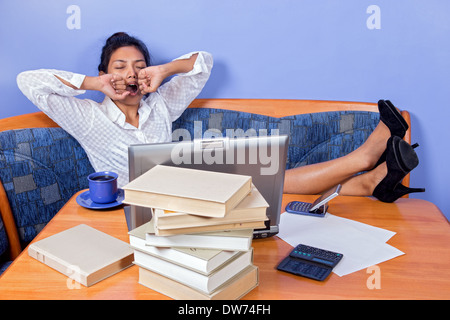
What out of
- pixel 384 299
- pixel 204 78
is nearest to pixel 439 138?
pixel 204 78

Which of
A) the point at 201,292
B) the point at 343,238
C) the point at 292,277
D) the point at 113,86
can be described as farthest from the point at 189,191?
the point at 113,86

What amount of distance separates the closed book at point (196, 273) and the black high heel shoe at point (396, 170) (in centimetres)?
66

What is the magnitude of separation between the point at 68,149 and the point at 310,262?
1.34 meters

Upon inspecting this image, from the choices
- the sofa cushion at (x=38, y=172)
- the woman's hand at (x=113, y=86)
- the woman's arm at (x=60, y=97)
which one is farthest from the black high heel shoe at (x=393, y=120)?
the sofa cushion at (x=38, y=172)

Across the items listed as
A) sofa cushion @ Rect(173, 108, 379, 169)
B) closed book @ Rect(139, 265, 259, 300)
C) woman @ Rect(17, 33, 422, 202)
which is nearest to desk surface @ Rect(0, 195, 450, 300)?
closed book @ Rect(139, 265, 259, 300)

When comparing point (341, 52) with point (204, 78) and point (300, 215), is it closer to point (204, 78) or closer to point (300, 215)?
point (204, 78)

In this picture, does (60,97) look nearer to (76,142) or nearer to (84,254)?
(76,142)

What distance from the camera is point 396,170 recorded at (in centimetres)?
139

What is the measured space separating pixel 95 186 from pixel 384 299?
0.82 metres

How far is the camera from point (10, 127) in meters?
1.80

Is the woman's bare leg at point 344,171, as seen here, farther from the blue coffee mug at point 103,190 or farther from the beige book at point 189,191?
the beige book at point 189,191

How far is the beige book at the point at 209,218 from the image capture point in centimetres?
80

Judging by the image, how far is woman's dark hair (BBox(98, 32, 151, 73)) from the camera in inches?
77.5

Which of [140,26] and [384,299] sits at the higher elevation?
[140,26]
